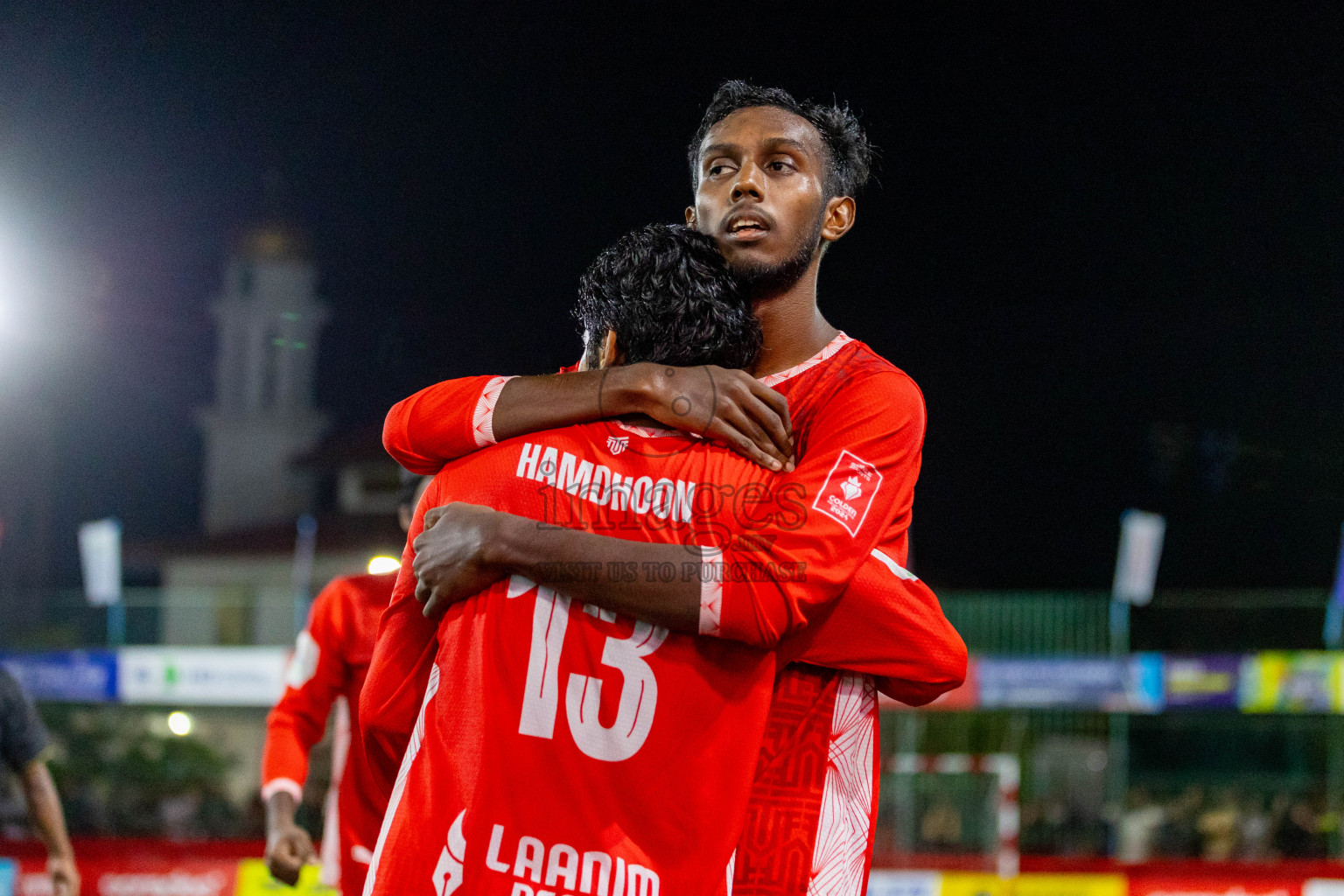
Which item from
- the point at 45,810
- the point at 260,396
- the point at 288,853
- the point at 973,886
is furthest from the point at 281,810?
the point at 260,396

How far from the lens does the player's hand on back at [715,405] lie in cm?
177

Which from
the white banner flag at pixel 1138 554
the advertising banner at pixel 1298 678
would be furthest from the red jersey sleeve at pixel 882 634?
the white banner flag at pixel 1138 554

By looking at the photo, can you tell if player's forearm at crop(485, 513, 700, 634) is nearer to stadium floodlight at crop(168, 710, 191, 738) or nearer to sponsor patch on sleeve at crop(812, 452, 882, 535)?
sponsor patch on sleeve at crop(812, 452, 882, 535)

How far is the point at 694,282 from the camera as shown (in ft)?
6.29

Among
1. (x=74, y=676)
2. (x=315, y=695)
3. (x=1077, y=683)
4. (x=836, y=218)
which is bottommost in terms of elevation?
(x=74, y=676)

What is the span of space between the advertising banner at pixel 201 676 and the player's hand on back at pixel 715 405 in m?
16.3

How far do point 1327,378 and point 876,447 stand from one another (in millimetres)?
13329

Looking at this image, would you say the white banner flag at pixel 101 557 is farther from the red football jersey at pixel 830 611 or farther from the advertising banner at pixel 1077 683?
the red football jersey at pixel 830 611

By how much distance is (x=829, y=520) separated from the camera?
1733mm

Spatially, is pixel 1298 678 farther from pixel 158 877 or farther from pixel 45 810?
pixel 45 810

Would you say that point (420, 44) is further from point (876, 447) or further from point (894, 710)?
point (894, 710)

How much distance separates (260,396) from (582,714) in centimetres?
3800

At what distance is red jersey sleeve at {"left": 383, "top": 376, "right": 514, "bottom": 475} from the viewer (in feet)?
6.03

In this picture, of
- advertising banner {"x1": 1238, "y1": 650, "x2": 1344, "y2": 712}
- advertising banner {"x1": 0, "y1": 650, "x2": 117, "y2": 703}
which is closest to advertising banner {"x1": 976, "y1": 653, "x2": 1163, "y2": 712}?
advertising banner {"x1": 1238, "y1": 650, "x2": 1344, "y2": 712}
